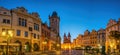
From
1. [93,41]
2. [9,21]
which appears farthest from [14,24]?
[93,41]

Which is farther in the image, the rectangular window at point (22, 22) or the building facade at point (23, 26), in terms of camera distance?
the rectangular window at point (22, 22)

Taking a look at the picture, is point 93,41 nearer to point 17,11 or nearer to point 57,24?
point 57,24

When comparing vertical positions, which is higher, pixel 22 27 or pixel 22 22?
pixel 22 22

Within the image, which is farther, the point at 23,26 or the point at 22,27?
the point at 23,26

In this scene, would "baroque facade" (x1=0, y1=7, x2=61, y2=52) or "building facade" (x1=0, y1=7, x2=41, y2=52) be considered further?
"building facade" (x1=0, y1=7, x2=41, y2=52)

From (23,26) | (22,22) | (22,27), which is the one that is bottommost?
(22,27)

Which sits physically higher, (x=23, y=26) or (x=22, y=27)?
(x=23, y=26)

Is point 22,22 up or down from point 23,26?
up

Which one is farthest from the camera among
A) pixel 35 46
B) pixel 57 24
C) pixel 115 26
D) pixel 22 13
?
pixel 57 24

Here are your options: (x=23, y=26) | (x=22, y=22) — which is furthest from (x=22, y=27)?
(x=22, y=22)

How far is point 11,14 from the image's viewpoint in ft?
143

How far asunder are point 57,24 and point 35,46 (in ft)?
161

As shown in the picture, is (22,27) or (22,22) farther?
(22,22)

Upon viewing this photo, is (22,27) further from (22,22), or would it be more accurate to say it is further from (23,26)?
(22,22)
